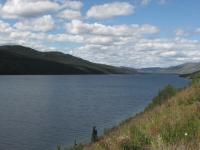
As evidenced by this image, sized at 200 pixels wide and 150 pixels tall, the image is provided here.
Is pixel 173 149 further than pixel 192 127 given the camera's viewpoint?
No

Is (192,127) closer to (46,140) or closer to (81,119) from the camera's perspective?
(46,140)

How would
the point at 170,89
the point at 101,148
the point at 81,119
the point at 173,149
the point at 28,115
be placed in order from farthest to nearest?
the point at 28,115 < the point at 81,119 < the point at 170,89 < the point at 101,148 < the point at 173,149

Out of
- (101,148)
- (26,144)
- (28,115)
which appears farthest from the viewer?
(28,115)

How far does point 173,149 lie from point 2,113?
43026mm

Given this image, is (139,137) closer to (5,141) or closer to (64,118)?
(5,141)

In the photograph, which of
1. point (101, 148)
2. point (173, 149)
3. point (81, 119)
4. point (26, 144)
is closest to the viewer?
point (173, 149)

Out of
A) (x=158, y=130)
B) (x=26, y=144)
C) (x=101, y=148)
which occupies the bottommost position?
(x=26, y=144)

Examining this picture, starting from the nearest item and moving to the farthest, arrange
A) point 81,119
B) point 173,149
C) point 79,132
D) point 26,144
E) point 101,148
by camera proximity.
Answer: point 173,149 → point 101,148 → point 26,144 → point 79,132 → point 81,119

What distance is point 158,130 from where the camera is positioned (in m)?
6.88

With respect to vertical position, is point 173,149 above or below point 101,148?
above

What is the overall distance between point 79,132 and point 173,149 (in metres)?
27.5

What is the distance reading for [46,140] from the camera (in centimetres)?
2784

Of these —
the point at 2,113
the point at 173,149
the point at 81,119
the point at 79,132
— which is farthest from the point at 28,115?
the point at 173,149

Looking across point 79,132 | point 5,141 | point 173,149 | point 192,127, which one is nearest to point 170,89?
point 79,132
